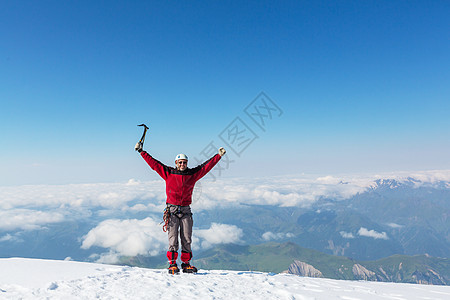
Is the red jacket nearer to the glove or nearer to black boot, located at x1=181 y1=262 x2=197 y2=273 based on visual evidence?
the glove

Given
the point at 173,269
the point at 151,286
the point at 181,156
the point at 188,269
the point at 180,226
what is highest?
the point at 181,156

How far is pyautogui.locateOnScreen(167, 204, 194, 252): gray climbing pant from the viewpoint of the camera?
8.56 meters

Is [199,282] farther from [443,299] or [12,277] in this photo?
[443,299]

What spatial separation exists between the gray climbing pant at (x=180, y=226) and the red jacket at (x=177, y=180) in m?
0.26

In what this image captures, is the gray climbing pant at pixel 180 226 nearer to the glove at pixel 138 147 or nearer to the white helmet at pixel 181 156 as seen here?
the white helmet at pixel 181 156

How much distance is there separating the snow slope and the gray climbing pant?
1.10 meters

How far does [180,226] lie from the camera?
882cm

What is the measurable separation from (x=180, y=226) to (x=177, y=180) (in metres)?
1.79

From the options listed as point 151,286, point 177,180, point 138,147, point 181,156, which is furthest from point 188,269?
point 138,147

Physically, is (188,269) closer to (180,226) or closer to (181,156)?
(180,226)

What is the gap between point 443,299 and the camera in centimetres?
729

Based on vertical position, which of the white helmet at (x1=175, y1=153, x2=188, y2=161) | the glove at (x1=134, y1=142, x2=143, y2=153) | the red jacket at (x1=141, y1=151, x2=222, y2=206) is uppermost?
the glove at (x1=134, y1=142, x2=143, y2=153)

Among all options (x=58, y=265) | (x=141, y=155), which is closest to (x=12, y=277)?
(x=58, y=265)

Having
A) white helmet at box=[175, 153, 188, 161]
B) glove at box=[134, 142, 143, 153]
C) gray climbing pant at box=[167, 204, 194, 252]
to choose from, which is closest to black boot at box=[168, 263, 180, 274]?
gray climbing pant at box=[167, 204, 194, 252]
